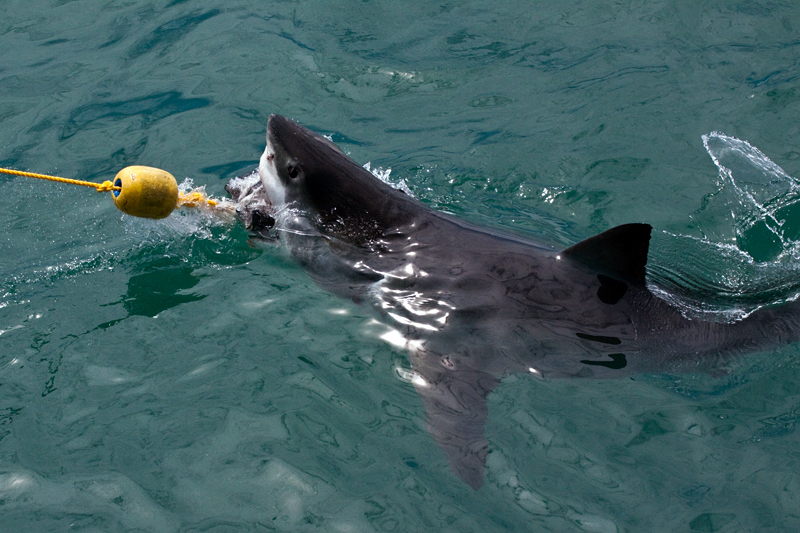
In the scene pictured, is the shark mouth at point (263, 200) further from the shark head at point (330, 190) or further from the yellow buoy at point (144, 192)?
the yellow buoy at point (144, 192)

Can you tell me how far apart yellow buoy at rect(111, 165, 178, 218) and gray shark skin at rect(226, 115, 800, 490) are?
102cm

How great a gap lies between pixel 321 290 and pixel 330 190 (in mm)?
844

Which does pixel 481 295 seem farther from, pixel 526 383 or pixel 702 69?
pixel 702 69

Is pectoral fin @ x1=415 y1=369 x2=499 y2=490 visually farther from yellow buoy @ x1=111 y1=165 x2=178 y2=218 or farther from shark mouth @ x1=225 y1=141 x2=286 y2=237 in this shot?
yellow buoy @ x1=111 y1=165 x2=178 y2=218

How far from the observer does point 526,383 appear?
5.43 meters

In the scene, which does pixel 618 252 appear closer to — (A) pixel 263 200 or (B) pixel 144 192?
(A) pixel 263 200

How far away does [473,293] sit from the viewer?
5828 millimetres

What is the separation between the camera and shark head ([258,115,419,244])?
618 cm

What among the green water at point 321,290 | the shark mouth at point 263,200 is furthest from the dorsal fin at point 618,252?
the shark mouth at point 263,200

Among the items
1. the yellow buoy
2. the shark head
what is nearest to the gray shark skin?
the shark head

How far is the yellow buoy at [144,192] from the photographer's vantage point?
213 inches

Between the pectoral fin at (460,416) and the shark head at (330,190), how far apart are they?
147 centimetres

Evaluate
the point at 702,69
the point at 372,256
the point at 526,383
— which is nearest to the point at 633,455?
the point at 526,383

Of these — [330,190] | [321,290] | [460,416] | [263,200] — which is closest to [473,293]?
[460,416]
